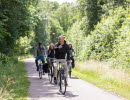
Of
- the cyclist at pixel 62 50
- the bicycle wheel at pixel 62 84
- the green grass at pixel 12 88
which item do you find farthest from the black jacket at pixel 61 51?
the green grass at pixel 12 88

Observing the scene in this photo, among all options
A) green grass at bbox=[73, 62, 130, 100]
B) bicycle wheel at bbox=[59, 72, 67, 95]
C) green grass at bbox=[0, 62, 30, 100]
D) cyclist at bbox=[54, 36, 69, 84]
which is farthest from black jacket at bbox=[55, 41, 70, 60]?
green grass at bbox=[73, 62, 130, 100]

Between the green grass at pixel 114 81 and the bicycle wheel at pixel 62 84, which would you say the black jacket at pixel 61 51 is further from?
the green grass at pixel 114 81

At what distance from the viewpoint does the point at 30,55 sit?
→ 242ft

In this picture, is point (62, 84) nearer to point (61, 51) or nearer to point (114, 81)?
point (61, 51)

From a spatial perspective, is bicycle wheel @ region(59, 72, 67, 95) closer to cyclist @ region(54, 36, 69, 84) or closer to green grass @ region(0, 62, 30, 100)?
cyclist @ region(54, 36, 69, 84)

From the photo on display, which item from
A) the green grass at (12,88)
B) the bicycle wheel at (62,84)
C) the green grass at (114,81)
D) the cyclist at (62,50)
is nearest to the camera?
the green grass at (12,88)

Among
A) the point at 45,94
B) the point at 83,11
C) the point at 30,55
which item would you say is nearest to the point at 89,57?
the point at 83,11

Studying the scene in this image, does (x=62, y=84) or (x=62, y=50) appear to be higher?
(x=62, y=50)

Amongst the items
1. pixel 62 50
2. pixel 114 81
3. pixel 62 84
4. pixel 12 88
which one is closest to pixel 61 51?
pixel 62 50

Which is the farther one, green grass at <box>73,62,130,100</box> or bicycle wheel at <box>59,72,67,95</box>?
green grass at <box>73,62,130,100</box>

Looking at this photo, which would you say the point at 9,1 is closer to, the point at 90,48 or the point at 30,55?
the point at 90,48

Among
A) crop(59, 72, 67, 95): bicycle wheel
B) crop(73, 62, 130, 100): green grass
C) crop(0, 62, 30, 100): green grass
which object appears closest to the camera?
crop(0, 62, 30, 100): green grass

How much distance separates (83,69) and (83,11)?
1812 centimetres

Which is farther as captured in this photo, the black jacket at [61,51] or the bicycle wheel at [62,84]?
the black jacket at [61,51]
